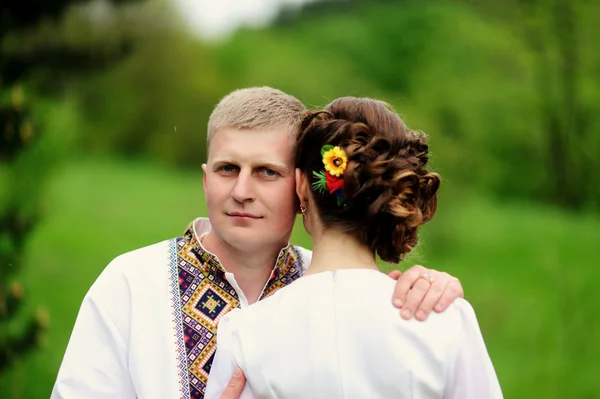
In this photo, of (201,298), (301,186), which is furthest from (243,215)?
(201,298)

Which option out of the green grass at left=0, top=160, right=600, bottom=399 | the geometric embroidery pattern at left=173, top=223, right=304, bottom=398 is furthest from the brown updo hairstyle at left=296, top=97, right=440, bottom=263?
the green grass at left=0, top=160, right=600, bottom=399

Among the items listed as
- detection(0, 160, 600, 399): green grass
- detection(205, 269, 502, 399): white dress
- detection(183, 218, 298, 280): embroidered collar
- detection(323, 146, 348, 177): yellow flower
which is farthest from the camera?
detection(0, 160, 600, 399): green grass

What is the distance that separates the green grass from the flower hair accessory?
3966 mm

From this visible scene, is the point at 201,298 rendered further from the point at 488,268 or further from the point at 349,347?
the point at 488,268

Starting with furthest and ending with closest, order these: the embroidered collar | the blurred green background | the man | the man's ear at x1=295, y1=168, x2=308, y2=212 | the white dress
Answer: the blurred green background, the embroidered collar, the man, the man's ear at x1=295, y1=168, x2=308, y2=212, the white dress

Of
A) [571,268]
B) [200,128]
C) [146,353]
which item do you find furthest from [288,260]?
[200,128]

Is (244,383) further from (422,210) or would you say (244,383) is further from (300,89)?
(300,89)

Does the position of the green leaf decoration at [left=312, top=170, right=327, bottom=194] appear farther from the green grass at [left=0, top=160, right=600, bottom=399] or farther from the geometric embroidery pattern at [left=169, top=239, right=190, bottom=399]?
the green grass at [left=0, top=160, right=600, bottom=399]

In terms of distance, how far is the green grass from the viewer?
10148 mm

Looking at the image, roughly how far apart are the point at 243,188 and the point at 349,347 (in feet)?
2.08

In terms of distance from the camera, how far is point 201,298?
258 cm

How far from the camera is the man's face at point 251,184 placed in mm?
2447

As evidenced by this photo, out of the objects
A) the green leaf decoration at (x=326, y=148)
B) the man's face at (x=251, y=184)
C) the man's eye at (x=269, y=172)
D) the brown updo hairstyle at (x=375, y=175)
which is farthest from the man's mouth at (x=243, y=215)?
the green leaf decoration at (x=326, y=148)

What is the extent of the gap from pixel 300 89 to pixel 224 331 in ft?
67.6
